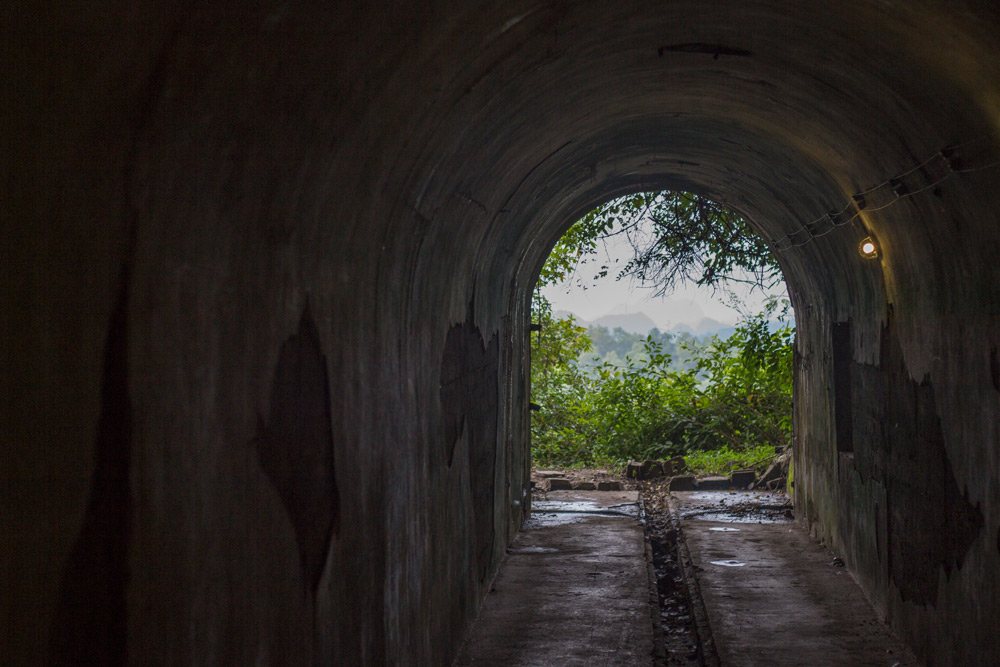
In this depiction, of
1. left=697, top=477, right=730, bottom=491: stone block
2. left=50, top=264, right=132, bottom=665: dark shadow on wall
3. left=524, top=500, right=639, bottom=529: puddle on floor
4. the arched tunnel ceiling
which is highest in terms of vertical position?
the arched tunnel ceiling

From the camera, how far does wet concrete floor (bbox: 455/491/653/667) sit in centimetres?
654

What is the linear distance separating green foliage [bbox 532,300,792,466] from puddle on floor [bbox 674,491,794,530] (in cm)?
286

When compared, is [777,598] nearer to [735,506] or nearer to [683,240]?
[735,506]

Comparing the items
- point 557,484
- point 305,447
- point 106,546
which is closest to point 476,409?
point 305,447

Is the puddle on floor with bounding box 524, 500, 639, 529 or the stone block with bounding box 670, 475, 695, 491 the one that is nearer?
the puddle on floor with bounding box 524, 500, 639, 529

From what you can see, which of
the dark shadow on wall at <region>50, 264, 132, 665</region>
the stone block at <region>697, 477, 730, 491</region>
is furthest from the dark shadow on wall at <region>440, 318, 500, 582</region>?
the stone block at <region>697, 477, 730, 491</region>

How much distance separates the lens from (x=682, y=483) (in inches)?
538

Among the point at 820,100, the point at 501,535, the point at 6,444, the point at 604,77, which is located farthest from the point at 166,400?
the point at 501,535

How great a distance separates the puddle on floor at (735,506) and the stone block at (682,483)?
33cm

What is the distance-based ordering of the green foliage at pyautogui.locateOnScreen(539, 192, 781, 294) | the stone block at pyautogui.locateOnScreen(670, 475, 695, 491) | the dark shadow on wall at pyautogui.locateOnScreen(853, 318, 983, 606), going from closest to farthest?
the dark shadow on wall at pyautogui.locateOnScreen(853, 318, 983, 606) → the green foliage at pyautogui.locateOnScreen(539, 192, 781, 294) → the stone block at pyautogui.locateOnScreen(670, 475, 695, 491)

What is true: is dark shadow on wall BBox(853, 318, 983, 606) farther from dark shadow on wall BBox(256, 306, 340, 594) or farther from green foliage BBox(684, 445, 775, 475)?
green foliage BBox(684, 445, 775, 475)

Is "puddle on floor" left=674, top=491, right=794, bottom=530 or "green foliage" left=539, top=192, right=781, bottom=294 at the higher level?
"green foliage" left=539, top=192, right=781, bottom=294

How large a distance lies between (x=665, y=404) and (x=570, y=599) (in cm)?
1019

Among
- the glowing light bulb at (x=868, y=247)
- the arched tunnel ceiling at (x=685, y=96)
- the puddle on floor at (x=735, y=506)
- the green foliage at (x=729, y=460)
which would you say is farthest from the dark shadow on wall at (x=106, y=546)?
the green foliage at (x=729, y=460)
